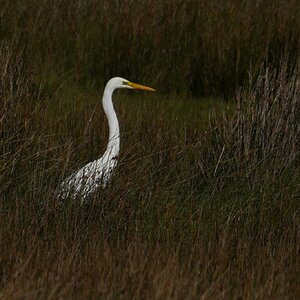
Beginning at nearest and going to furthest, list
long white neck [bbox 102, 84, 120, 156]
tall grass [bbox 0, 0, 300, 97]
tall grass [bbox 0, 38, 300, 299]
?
tall grass [bbox 0, 38, 300, 299] → long white neck [bbox 102, 84, 120, 156] → tall grass [bbox 0, 0, 300, 97]

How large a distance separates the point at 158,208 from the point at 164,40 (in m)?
4.03

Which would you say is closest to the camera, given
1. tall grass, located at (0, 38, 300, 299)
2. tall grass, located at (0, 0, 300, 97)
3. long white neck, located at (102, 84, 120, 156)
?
tall grass, located at (0, 38, 300, 299)

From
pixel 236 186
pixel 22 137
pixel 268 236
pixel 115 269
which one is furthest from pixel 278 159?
pixel 115 269

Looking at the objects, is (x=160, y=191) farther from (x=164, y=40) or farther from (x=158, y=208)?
(x=164, y=40)

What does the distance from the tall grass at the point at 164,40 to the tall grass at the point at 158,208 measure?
6.00 feet

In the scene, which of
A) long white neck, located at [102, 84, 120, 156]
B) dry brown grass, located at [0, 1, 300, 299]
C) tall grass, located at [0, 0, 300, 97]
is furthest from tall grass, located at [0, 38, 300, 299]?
tall grass, located at [0, 0, 300, 97]

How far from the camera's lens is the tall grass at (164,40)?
8742mm

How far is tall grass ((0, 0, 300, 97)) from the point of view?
28.7 feet

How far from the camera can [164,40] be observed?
9.01 meters

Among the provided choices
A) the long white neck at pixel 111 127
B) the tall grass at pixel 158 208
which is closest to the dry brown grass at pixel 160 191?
the tall grass at pixel 158 208

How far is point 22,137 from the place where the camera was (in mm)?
5793

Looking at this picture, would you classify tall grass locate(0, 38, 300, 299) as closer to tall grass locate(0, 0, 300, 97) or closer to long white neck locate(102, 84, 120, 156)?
long white neck locate(102, 84, 120, 156)

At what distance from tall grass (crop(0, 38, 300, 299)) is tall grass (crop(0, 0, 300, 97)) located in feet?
6.00

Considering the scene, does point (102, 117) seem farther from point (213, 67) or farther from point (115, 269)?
point (115, 269)
